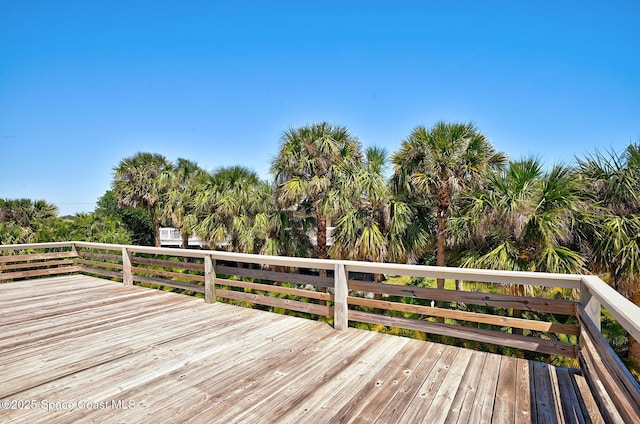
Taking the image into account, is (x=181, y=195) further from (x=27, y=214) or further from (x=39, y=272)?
(x=39, y=272)

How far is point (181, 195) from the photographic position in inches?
588

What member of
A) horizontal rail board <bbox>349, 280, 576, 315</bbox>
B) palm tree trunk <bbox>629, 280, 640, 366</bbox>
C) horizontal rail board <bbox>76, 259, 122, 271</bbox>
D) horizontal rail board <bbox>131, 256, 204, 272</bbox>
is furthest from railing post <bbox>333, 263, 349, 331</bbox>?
horizontal rail board <bbox>76, 259, 122, 271</bbox>

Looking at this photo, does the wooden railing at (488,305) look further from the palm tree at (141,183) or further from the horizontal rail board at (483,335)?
the palm tree at (141,183)

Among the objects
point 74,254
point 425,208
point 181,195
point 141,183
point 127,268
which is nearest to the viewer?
point 127,268

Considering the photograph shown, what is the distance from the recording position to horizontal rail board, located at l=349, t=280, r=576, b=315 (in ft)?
8.86

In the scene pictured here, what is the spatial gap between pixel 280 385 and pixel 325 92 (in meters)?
12.7

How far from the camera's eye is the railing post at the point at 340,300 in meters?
3.64

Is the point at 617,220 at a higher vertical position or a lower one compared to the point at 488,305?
higher

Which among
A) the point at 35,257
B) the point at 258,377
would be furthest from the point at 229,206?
the point at 258,377

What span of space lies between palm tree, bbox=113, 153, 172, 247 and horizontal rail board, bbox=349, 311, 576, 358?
48.1ft

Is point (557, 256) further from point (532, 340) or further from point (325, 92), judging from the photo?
point (325, 92)

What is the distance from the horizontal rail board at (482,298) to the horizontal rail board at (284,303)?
48 cm

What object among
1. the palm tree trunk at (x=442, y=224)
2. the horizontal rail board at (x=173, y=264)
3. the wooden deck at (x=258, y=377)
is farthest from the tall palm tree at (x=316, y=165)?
the wooden deck at (x=258, y=377)

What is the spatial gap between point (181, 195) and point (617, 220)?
1468 cm
